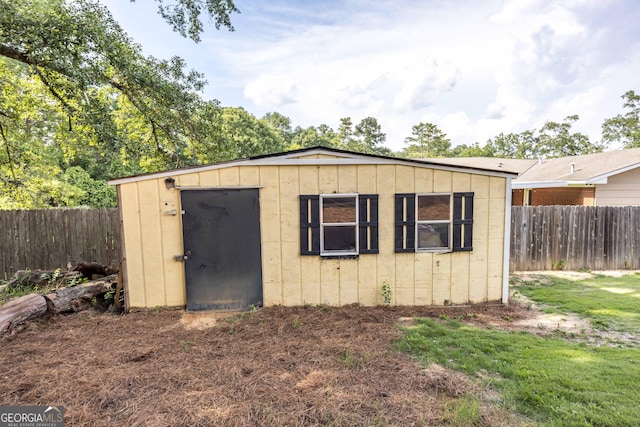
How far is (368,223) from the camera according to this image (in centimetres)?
527


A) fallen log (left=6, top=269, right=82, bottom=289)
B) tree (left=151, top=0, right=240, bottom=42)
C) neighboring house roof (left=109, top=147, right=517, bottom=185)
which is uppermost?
tree (left=151, top=0, right=240, bottom=42)

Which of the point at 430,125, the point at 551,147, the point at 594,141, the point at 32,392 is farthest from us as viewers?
the point at 430,125

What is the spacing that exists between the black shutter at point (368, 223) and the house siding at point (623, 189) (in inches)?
370

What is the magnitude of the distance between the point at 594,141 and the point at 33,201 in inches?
1528

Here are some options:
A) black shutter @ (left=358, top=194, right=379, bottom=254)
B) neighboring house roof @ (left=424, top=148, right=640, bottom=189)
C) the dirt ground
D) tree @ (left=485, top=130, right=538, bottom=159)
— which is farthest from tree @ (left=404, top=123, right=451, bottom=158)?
the dirt ground

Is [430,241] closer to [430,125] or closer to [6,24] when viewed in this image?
[6,24]

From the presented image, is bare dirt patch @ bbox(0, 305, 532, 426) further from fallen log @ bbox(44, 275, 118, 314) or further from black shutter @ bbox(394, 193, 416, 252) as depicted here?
black shutter @ bbox(394, 193, 416, 252)

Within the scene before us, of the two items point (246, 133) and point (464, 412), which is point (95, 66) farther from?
point (246, 133)

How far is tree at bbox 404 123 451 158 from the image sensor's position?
1667 inches

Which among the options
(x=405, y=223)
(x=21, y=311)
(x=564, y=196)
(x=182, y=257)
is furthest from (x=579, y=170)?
(x=21, y=311)

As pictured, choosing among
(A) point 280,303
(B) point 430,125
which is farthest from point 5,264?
(B) point 430,125

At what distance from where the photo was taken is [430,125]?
42500mm

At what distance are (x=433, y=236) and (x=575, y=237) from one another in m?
5.19

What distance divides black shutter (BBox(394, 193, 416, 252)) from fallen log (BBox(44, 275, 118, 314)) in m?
5.06
